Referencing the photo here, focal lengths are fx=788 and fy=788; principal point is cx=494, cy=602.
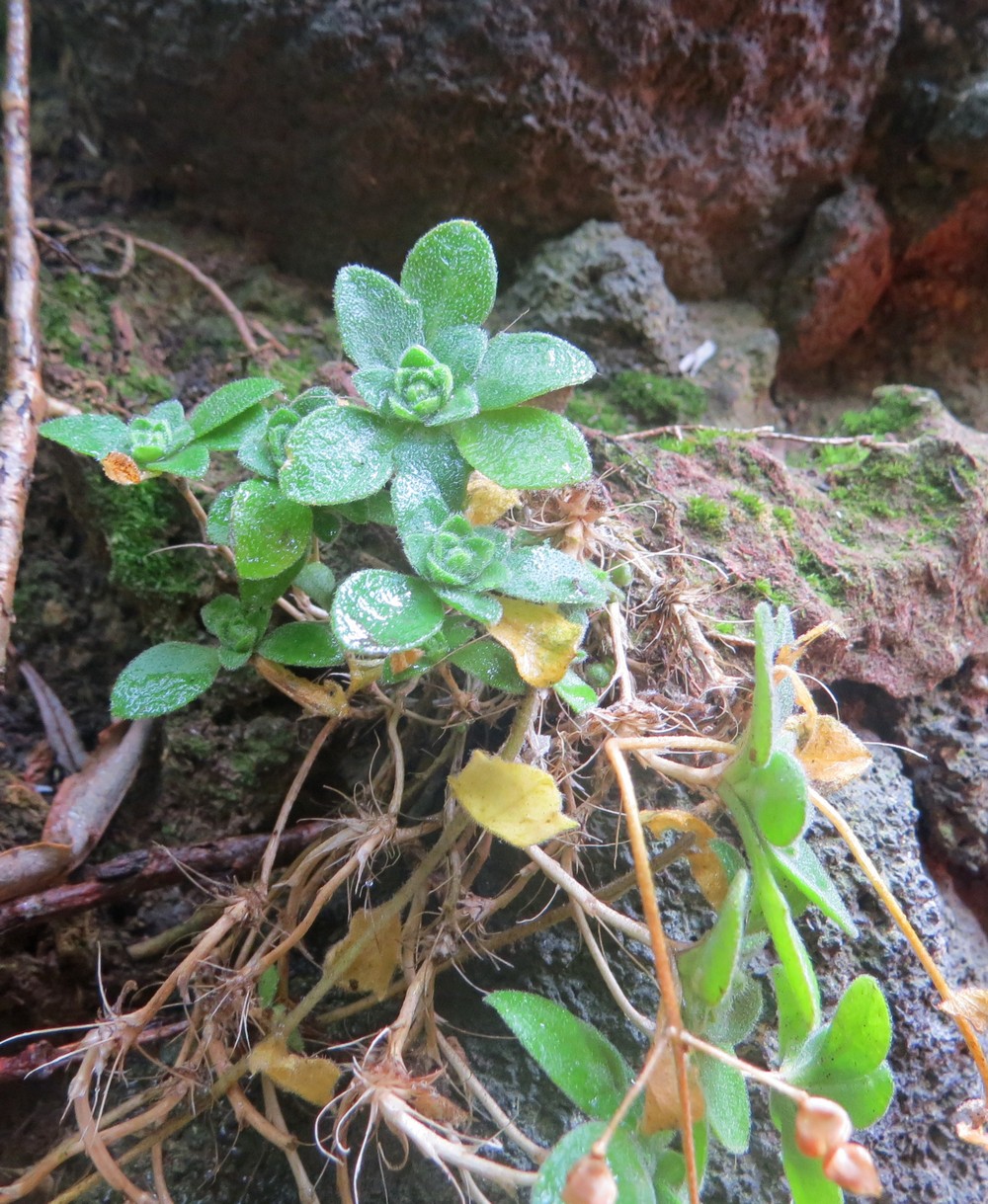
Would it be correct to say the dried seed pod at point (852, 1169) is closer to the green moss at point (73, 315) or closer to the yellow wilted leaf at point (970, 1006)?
the yellow wilted leaf at point (970, 1006)

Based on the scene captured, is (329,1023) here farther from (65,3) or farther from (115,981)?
(65,3)

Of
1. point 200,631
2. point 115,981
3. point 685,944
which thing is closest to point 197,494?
point 200,631

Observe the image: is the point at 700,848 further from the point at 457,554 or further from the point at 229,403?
the point at 229,403

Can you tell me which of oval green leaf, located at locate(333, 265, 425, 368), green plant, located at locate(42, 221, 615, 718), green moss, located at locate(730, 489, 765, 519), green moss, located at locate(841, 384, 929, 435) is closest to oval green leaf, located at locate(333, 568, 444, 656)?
green plant, located at locate(42, 221, 615, 718)

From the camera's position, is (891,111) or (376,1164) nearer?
(376,1164)

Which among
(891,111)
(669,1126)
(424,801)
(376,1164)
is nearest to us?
(669,1126)

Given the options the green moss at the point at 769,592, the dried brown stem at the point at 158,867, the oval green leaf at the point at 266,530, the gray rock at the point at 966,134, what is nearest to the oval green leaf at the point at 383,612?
the oval green leaf at the point at 266,530
